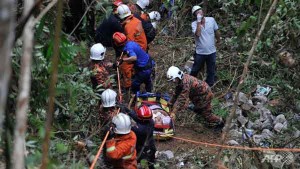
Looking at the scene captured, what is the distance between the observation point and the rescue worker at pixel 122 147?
538 cm

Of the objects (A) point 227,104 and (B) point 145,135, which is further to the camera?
(A) point 227,104

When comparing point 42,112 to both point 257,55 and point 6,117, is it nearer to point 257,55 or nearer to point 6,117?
point 6,117

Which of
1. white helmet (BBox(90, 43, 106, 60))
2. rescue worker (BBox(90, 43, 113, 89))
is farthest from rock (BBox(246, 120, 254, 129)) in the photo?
white helmet (BBox(90, 43, 106, 60))

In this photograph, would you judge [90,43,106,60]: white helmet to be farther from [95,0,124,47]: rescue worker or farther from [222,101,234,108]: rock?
[222,101,234,108]: rock

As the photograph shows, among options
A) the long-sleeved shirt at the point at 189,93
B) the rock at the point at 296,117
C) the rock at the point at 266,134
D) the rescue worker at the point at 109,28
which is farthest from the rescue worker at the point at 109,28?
the rock at the point at 296,117

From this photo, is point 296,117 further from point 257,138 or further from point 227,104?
point 227,104

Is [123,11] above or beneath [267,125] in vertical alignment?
above

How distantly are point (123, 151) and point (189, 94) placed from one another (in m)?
2.09

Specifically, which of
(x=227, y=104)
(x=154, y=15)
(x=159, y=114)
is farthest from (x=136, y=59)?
(x=154, y=15)

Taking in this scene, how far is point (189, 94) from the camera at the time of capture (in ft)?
23.7

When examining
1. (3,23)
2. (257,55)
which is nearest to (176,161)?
(257,55)

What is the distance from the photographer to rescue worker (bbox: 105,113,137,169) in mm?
5383

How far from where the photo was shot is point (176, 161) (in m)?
6.54

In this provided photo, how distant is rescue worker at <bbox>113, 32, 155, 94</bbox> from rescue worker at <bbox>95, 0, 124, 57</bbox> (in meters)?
0.23
